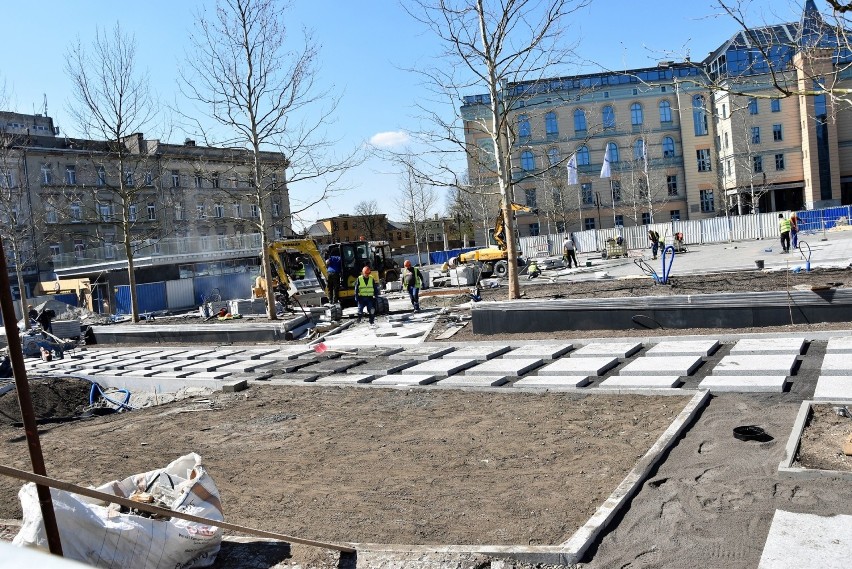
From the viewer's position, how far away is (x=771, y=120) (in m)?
53.8

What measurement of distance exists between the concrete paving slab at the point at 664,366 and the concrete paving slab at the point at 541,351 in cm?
168

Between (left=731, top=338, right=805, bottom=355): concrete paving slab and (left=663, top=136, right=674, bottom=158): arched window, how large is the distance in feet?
155

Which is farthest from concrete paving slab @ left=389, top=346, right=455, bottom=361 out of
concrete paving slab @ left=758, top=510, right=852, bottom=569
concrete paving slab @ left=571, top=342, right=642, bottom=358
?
concrete paving slab @ left=758, top=510, right=852, bottom=569

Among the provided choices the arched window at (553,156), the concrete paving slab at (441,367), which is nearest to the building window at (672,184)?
the arched window at (553,156)

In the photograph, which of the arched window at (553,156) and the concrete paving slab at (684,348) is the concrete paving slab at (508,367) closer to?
the concrete paving slab at (684,348)

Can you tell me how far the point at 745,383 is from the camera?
8.55 meters

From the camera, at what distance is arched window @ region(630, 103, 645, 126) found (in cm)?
5341

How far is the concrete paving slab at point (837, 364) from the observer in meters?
8.66

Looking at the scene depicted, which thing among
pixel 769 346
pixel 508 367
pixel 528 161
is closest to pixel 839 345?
pixel 769 346

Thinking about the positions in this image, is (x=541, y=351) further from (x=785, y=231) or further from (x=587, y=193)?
(x=587, y=193)

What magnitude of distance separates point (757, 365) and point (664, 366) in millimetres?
1198

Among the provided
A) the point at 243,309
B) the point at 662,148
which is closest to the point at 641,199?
the point at 662,148

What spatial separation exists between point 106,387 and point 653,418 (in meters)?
11.5

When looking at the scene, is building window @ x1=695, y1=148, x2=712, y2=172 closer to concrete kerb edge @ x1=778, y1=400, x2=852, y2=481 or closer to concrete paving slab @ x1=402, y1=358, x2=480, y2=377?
concrete paving slab @ x1=402, y1=358, x2=480, y2=377
